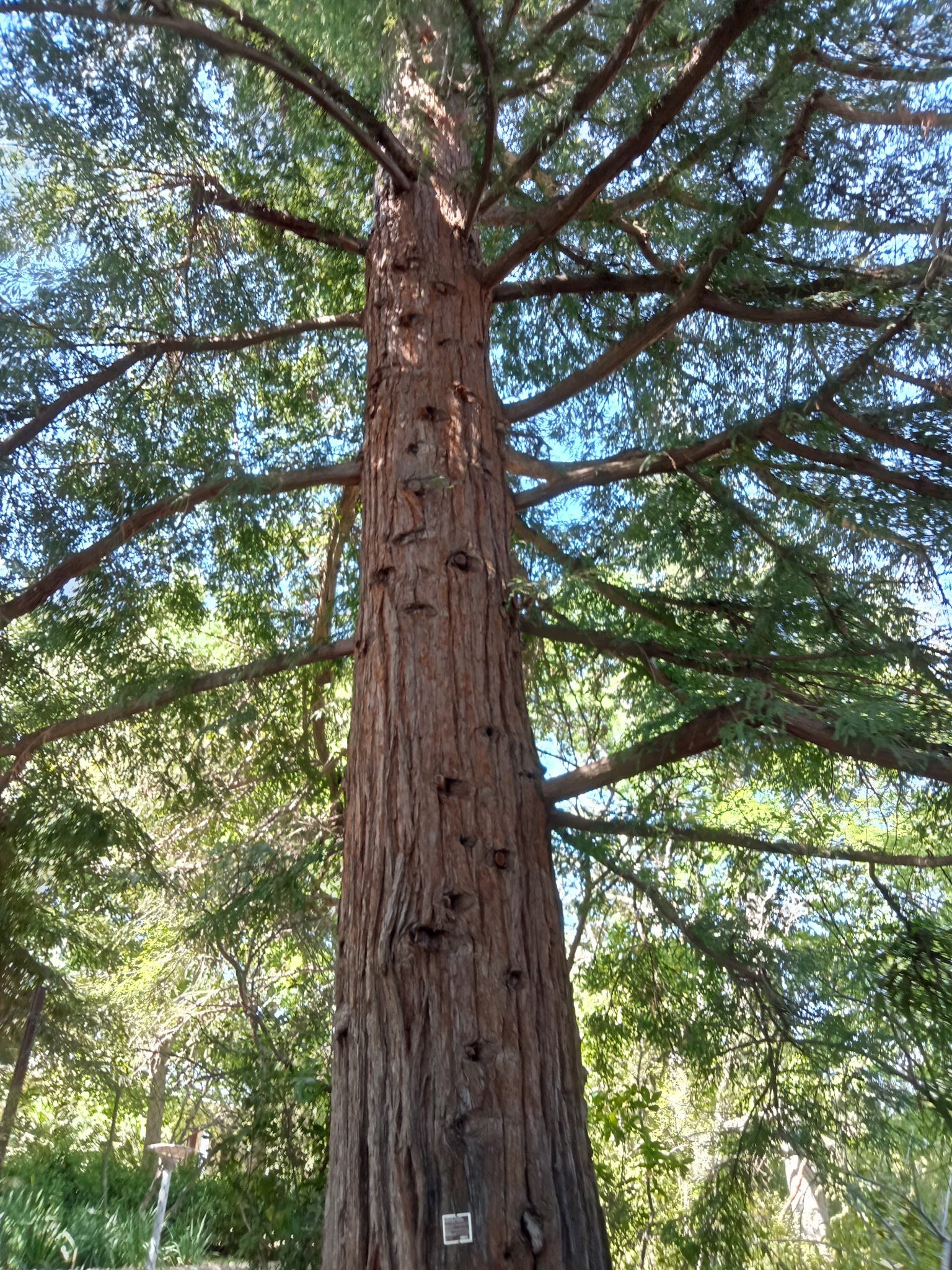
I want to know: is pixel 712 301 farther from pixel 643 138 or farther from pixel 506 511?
pixel 506 511

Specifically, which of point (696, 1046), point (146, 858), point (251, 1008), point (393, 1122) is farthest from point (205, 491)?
point (696, 1046)

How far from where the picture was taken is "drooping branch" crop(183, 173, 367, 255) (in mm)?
3842

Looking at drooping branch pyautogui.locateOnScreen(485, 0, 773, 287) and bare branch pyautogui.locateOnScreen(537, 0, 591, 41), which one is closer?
drooping branch pyautogui.locateOnScreen(485, 0, 773, 287)

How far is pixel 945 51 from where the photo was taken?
3453 mm

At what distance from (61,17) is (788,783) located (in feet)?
11.0

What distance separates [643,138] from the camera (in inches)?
114

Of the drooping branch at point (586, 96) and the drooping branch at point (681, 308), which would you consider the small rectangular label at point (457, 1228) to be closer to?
the drooping branch at point (681, 308)

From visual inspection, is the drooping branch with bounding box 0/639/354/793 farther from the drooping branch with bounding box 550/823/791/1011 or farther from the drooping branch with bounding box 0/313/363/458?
the drooping branch with bounding box 550/823/791/1011

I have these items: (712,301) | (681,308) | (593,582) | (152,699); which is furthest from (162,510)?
(712,301)

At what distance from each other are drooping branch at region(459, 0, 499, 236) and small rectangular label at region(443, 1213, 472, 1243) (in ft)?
8.93

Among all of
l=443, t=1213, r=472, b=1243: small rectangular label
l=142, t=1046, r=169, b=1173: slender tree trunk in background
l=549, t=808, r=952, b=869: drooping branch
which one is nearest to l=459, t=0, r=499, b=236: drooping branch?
l=549, t=808, r=952, b=869: drooping branch

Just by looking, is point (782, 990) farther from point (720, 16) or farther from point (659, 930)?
point (720, 16)

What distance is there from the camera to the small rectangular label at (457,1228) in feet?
5.97

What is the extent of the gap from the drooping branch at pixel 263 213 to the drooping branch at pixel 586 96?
81 centimetres
